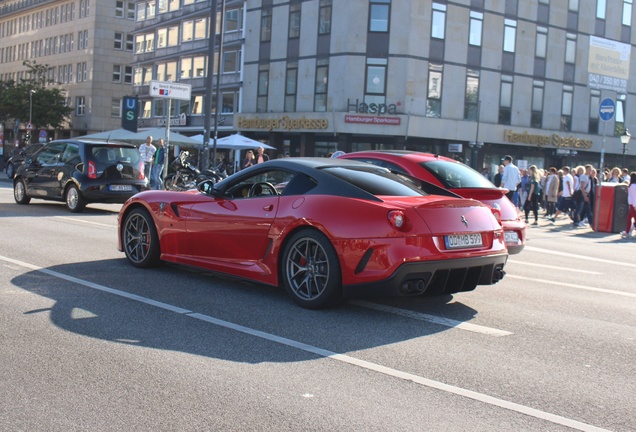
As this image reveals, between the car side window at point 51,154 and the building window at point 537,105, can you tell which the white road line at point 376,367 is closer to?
the car side window at point 51,154

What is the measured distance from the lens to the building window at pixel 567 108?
161 feet

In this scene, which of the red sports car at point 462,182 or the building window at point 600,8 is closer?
the red sports car at point 462,182

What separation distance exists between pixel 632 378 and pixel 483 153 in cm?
4220

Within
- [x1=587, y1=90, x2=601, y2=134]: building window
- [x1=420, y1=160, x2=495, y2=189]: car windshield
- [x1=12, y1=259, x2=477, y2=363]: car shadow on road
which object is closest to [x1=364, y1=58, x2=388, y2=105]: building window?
[x1=587, y1=90, x2=601, y2=134]: building window

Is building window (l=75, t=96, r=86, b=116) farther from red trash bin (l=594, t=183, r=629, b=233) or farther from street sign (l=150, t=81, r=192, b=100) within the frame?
red trash bin (l=594, t=183, r=629, b=233)

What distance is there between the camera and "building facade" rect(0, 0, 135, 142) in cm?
7781

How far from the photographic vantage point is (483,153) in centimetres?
4616

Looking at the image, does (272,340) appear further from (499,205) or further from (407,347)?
(499,205)

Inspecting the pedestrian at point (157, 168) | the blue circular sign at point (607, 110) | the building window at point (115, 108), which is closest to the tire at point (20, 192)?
the pedestrian at point (157, 168)

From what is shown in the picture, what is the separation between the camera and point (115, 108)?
79062 millimetres

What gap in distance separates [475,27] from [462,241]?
1593 inches

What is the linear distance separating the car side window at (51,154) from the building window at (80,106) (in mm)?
64125

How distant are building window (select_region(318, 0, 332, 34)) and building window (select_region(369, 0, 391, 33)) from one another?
8.68 feet

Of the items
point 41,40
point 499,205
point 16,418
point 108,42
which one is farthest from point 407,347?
point 41,40
